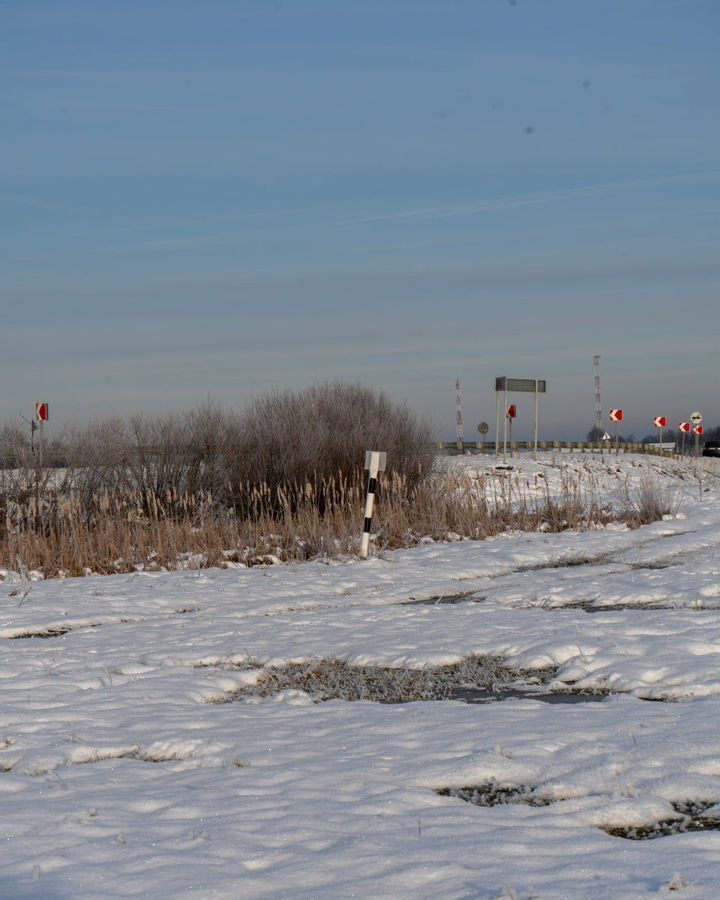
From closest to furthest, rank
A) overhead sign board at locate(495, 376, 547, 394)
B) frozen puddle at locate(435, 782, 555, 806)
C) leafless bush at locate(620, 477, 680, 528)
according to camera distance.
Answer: frozen puddle at locate(435, 782, 555, 806) < leafless bush at locate(620, 477, 680, 528) < overhead sign board at locate(495, 376, 547, 394)

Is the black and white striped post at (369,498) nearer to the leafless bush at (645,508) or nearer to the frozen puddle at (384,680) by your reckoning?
the leafless bush at (645,508)

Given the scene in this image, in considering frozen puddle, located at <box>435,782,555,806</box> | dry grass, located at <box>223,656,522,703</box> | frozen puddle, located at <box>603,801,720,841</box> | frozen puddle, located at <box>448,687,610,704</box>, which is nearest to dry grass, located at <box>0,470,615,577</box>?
dry grass, located at <box>223,656,522,703</box>

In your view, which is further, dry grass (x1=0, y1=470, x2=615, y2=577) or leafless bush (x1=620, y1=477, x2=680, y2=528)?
leafless bush (x1=620, y1=477, x2=680, y2=528)

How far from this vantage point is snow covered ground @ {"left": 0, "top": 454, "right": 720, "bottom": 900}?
3873 millimetres

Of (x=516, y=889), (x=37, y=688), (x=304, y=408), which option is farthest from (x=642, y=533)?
(x=516, y=889)

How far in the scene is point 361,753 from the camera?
17.8 feet

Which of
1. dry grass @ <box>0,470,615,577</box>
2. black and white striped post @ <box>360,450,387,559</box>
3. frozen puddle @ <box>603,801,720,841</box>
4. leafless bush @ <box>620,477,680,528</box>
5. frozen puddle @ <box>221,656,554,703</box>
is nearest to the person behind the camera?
frozen puddle @ <box>603,801,720,841</box>

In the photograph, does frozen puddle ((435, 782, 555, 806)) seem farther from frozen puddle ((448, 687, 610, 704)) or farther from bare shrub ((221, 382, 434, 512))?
bare shrub ((221, 382, 434, 512))

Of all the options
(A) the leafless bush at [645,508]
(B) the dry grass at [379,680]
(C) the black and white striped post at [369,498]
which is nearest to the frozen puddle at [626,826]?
(B) the dry grass at [379,680]

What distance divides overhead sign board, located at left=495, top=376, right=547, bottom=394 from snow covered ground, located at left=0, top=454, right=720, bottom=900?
30830 mm

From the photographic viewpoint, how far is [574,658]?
7.55m

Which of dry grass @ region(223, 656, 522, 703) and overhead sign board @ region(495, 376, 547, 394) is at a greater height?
overhead sign board @ region(495, 376, 547, 394)

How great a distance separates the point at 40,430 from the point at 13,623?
9.14m

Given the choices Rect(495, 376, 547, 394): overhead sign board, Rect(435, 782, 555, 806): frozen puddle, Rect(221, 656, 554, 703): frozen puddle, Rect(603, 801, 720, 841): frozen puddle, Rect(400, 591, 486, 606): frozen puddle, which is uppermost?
Rect(495, 376, 547, 394): overhead sign board
